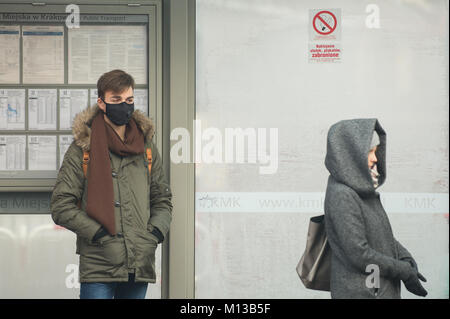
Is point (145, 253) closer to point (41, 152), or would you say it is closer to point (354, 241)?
point (354, 241)

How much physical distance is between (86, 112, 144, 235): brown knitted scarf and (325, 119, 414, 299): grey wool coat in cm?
121

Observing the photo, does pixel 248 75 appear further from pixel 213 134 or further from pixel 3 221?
pixel 3 221

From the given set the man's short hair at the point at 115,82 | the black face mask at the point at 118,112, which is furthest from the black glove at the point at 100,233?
the man's short hair at the point at 115,82

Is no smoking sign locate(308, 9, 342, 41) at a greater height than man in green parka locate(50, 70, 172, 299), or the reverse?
no smoking sign locate(308, 9, 342, 41)

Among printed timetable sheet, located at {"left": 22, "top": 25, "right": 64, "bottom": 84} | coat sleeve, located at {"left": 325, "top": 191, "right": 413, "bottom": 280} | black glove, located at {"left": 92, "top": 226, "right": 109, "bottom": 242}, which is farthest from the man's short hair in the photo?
coat sleeve, located at {"left": 325, "top": 191, "right": 413, "bottom": 280}

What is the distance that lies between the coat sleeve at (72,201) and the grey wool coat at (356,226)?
138cm

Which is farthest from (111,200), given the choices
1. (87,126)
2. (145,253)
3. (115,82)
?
(115,82)

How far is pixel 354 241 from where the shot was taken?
3014 mm

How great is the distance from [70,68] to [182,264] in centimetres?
173

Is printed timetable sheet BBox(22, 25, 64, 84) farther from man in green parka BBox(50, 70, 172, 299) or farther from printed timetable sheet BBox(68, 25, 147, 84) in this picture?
man in green parka BBox(50, 70, 172, 299)

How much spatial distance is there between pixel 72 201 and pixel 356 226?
5.35 feet

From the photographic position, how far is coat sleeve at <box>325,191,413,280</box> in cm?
301

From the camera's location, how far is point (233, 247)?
14.3ft

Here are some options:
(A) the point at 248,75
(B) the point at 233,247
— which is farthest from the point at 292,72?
(B) the point at 233,247
